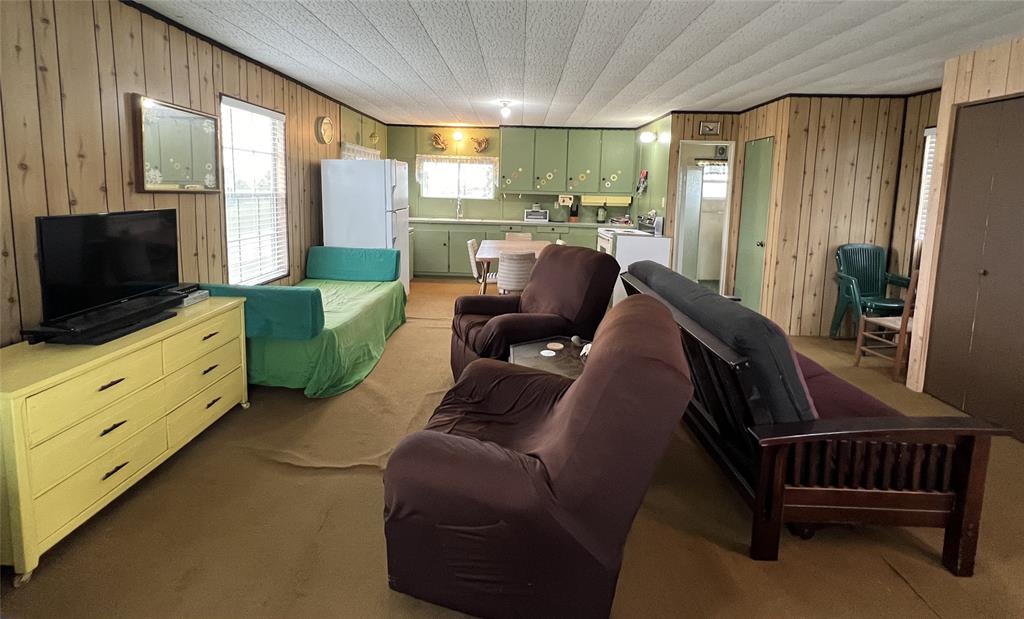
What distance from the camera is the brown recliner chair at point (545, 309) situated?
3828 millimetres

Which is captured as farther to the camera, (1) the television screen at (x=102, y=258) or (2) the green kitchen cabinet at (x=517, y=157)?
(2) the green kitchen cabinet at (x=517, y=157)

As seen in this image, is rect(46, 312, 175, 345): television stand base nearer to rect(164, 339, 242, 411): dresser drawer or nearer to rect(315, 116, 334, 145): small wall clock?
rect(164, 339, 242, 411): dresser drawer

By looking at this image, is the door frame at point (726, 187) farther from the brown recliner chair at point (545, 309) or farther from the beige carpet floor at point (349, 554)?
the beige carpet floor at point (349, 554)

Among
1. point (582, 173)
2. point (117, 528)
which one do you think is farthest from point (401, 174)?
point (117, 528)

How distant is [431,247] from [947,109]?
6.47 m

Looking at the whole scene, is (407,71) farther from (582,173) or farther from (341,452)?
(582,173)

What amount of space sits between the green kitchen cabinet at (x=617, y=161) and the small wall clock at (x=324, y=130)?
13.4 feet

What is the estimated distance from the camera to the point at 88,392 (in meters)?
2.32

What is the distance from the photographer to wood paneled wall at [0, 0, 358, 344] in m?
2.54

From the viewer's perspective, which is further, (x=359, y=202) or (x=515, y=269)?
(x=359, y=202)

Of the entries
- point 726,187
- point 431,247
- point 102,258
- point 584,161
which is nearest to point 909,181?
point 726,187

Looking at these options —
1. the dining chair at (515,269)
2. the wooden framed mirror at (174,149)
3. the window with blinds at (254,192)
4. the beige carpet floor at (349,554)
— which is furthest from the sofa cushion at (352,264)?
the beige carpet floor at (349,554)

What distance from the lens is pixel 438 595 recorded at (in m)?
1.98

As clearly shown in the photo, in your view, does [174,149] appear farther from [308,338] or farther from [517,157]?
[517,157]
